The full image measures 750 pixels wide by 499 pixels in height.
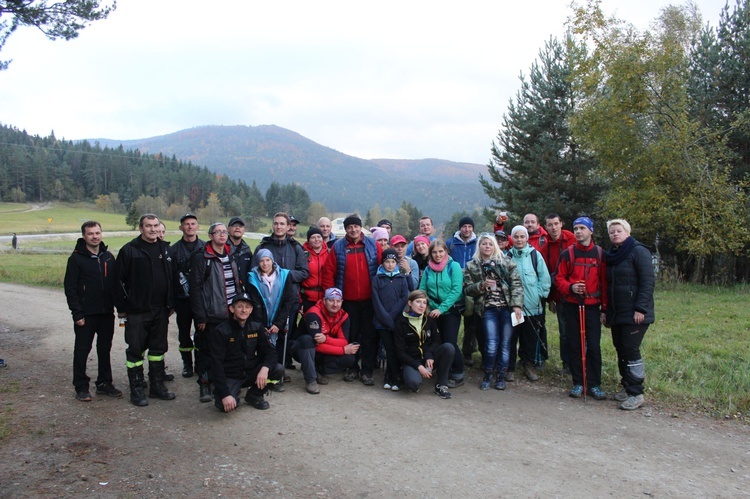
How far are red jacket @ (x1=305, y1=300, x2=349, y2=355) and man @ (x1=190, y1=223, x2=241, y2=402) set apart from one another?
3.54ft

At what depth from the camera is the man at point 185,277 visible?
6.26 m

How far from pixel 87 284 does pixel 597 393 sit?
616cm

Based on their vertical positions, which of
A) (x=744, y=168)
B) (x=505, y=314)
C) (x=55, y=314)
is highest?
(x=744, y=168)

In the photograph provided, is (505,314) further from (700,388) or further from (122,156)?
(122,156)

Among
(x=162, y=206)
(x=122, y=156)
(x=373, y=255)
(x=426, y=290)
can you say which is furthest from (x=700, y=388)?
(x=122, y=156)

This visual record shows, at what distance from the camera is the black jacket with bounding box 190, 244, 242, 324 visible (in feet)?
19.0

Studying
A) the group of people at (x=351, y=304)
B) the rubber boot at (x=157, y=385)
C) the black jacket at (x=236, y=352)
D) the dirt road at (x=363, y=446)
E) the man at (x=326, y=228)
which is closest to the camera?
the dirt road at (x=363, y=446)

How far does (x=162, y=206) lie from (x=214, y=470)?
95327 millimetres

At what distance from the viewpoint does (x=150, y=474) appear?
3.87 metres

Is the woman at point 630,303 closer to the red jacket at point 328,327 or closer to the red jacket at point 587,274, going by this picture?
the red jacket at point 587,274

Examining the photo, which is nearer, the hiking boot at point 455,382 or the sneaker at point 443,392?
the sneaker at point 443,392

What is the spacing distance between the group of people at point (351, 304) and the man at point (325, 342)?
2 cm

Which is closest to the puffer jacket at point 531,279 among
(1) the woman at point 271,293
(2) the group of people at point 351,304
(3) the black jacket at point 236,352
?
(2) the group of people at point 351,304

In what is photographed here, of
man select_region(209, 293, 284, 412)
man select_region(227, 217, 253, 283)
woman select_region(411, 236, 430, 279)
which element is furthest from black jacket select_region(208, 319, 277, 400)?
woman select_region(411, 236, 430, 279)
